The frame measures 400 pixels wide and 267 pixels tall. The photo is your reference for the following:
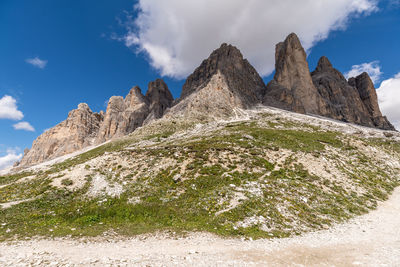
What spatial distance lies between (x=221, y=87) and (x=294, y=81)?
7759 cm

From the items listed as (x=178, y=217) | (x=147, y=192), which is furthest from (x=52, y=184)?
(x=178, y=217)

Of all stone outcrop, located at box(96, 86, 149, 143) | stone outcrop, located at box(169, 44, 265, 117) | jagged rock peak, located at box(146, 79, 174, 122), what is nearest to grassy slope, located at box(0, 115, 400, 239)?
stone outcrop, located at box(169, 44, 265, 117)

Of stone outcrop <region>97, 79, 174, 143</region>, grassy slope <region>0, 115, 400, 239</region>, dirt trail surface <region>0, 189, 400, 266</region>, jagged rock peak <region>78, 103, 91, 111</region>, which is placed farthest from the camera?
jagged rock peak <region>78, 103, 91, 111</region>

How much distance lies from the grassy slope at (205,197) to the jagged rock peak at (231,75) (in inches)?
4225

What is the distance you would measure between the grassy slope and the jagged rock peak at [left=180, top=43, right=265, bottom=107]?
352 ft

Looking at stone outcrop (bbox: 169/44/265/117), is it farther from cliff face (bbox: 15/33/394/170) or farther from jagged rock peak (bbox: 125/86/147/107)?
jagged rock peak (bbox: 125/86/147/107)

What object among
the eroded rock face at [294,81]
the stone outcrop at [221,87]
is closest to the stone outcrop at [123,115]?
the stone outcrop at [221,87]

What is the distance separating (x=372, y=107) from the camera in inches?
7682

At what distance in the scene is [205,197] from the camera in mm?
17906

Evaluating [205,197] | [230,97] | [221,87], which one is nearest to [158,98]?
[221,87]

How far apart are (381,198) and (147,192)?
27.3 m

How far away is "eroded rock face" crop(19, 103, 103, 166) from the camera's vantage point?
150 metres

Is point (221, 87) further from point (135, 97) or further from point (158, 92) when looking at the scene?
point (135, 97)

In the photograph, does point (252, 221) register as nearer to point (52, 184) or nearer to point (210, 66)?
point (52, 184)
